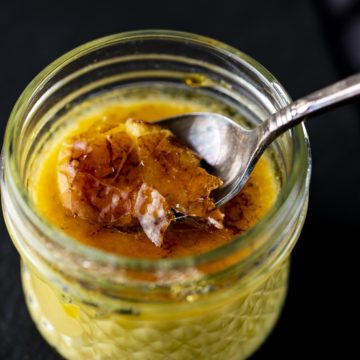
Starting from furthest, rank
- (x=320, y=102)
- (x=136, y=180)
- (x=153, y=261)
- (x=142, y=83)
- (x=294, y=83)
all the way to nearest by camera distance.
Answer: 1. (x=294, y=83)
2. (x=142, y=83)
3. (x=136, y=180)
4. (x=320, y=102)
5. (x=153, y=261)

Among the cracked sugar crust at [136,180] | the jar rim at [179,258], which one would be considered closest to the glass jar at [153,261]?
the jar rim at [179,258]

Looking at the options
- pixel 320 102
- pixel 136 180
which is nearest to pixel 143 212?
pixel 136 180

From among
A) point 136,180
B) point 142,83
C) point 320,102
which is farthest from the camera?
point 142,83

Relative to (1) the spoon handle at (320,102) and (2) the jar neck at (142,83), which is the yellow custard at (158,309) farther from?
(1) the spoon handle at (320,102)

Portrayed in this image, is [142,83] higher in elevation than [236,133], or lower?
higher

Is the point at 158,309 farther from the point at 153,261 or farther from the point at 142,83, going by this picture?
the point at 142,83

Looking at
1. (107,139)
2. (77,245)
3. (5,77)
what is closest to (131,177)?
(107,139)

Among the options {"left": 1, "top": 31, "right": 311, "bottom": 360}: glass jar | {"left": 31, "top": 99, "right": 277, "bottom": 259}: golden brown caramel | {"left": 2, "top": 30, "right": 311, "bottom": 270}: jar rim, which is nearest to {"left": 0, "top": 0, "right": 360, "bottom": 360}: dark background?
{"left": 1, "top": 31, "right": 311, "bottom": 360}: glass jar
